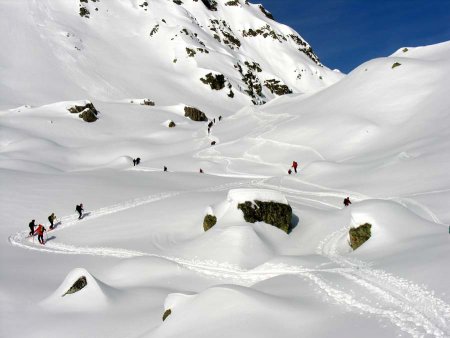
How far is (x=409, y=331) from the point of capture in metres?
7.71

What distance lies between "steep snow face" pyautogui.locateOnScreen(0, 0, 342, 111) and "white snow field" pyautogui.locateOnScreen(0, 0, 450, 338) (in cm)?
398

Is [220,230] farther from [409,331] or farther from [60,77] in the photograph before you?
[60,77]

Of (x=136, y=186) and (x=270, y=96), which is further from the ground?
(x=270, y=96)

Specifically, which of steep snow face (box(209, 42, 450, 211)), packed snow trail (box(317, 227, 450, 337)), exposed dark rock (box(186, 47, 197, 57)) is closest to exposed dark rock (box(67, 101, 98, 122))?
steep snow face (box(209, 42, 450, 211))

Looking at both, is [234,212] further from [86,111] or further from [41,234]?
[86,111]

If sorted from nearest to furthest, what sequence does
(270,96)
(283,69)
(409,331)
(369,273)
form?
(409,331) → (369,273) → (270,96) → (283,69)

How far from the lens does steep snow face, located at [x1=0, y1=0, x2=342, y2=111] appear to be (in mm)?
86250

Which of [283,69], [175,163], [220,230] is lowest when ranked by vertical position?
[220,230]

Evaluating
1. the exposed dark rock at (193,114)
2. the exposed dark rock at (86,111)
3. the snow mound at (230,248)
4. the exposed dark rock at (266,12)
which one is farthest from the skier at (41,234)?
the exposed dark rock at (266,12)

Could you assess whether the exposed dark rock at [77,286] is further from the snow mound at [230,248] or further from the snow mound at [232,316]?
the snow mound at [232,316]

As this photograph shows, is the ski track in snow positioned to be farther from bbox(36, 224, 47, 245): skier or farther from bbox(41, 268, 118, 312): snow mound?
bbox(41, 268, 118, 312): snow mound

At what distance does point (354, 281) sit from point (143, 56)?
11121 cm

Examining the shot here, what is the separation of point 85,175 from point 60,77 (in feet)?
197

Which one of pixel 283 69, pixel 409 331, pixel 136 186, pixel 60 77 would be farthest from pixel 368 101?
pixel 283 69
